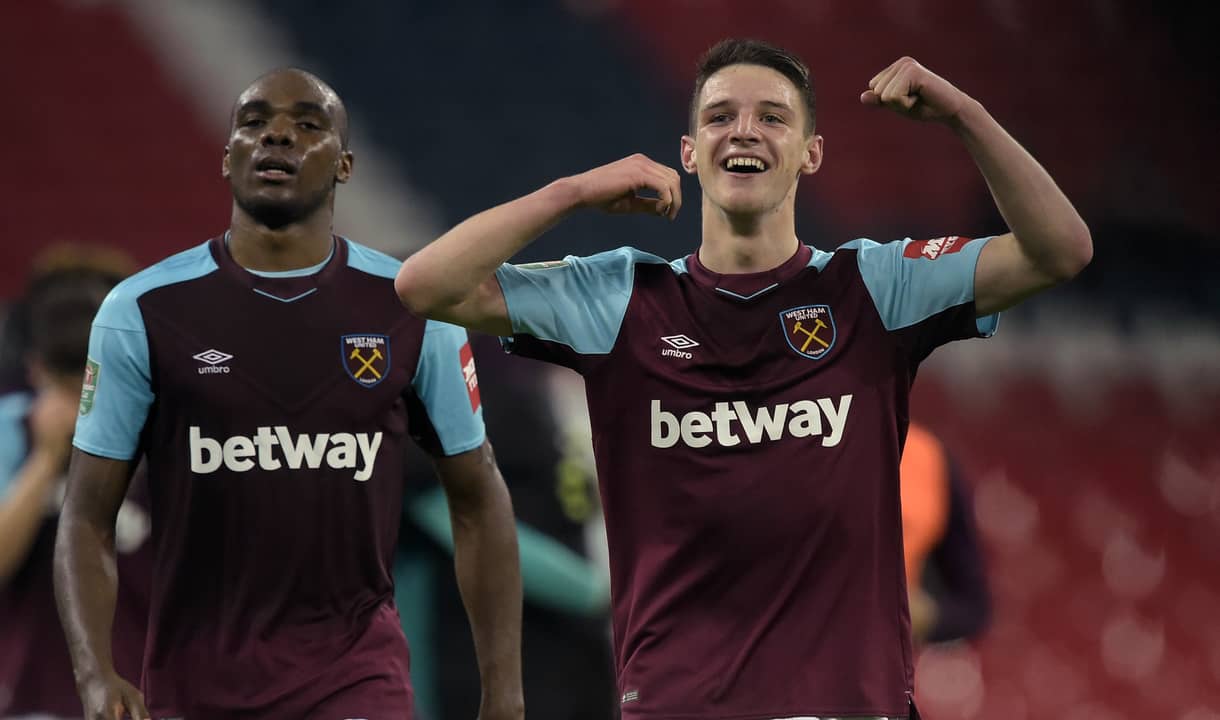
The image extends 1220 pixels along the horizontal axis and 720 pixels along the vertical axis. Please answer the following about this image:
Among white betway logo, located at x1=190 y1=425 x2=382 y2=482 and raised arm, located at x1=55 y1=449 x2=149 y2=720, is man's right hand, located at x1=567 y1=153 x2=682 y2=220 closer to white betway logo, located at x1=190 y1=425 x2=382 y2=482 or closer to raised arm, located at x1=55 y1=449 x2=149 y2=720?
white betway logo, located at x1=190 y1=425 x2=382 y2=482

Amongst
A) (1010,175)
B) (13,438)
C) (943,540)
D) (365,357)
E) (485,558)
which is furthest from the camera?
(943,540)

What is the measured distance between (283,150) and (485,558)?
35.4 inches

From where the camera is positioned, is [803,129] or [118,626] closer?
[803,129]

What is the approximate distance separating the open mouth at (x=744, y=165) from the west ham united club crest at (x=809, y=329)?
23cm

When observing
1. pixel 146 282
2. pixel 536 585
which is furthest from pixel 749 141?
pixel 536 585

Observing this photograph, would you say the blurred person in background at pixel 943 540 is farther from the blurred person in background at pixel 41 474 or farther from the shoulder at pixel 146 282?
the shoulder at pixel 146 282

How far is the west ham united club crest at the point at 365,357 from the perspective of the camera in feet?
9.77

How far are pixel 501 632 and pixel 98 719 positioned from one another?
2.55 ft

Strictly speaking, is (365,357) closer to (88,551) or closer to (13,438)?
(88,551)

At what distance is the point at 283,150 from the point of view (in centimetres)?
306

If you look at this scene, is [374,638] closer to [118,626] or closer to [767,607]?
[767,607]

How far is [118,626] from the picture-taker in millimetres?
3803

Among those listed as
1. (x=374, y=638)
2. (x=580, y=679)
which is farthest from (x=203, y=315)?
(x=580, y=679)

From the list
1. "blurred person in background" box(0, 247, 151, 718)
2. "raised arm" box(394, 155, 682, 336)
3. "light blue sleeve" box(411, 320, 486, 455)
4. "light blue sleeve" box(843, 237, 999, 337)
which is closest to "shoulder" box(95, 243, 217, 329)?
"light blue sleeve" box(411, 320, 486, 455)
